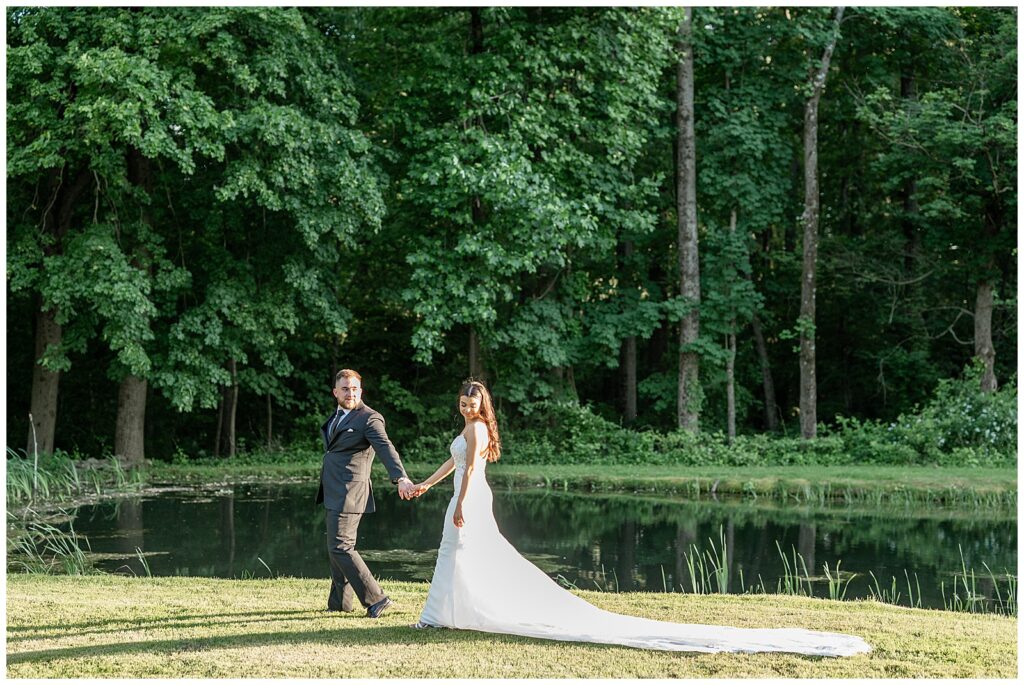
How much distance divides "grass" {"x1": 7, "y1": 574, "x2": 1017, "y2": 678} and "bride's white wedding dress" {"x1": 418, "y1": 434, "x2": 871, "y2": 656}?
5.2 inches

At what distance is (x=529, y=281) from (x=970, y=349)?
1165 centimetres

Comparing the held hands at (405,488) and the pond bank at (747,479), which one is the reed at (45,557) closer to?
the held hands at (405,488)

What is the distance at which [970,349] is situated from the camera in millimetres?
28484

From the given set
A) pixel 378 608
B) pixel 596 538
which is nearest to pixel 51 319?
pixel 596 538

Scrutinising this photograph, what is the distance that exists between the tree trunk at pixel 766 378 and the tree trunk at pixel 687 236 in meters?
3.92

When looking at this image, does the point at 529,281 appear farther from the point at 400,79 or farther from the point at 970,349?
the point at 970,349

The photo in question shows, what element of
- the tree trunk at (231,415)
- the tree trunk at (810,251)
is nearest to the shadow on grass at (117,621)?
the tree trunk at (231,415)

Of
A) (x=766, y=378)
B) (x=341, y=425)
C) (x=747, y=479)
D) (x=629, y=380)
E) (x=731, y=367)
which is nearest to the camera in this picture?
(x=341, y=425)

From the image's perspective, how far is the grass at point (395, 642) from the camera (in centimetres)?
648

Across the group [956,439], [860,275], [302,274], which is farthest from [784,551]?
[860,275]

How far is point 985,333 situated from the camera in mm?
24766

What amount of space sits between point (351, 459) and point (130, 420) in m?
15.4

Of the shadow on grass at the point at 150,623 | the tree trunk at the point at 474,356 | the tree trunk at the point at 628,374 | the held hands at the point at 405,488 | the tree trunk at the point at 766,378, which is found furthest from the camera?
the tree trunk at the point at 766,378

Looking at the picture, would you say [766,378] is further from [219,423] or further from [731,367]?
[219,423]
